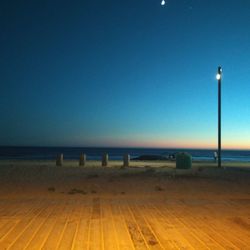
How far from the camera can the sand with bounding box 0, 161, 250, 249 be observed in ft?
20.4

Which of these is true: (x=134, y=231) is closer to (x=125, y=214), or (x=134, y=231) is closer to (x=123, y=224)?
(x=123, y=224)

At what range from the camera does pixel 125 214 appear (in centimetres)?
862

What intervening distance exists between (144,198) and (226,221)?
12.6 ft

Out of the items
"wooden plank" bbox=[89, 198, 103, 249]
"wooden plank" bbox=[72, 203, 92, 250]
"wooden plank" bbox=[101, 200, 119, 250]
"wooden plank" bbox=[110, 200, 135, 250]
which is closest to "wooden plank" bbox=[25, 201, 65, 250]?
"wooden plank" bbox=[72, 203, 92, 250]

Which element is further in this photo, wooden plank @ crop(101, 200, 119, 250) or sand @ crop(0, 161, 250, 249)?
sand @ crop(0, 161, 250, 249)

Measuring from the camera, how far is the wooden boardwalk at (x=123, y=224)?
6105 millimetres

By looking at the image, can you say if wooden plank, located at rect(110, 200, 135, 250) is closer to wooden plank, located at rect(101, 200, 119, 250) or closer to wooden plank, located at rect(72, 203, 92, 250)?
wooden plank, located at rect(101, 200, 119, 250)

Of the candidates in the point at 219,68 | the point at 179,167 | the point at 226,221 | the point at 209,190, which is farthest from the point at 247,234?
the point at 219,68

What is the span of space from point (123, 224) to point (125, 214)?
112 centimetres

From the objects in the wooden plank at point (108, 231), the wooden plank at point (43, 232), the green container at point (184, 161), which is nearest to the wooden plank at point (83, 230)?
the wooden plank at point (108, 231)

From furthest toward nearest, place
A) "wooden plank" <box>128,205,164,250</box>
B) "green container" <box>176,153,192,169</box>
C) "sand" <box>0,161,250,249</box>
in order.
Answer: "green container" <box>176,153,192,169</box> → "sand" <box>0,161,250,249</box> → "wooden plank" <box>128,205,164,250</box>

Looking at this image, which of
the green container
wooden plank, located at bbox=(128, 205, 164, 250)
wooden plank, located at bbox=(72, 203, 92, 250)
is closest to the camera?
wooden plank, located at bbox=(72, 203, 92, 250)

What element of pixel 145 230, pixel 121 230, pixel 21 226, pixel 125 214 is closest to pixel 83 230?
pixel 121 230

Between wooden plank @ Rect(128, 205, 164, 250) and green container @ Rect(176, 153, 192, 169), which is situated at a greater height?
green container @ Rect(176, 153, 192, 169)
